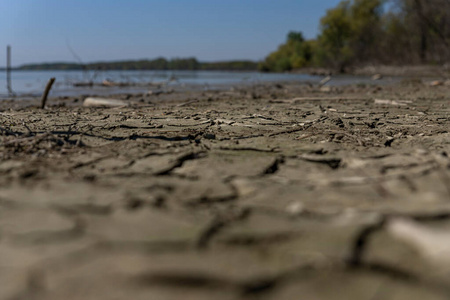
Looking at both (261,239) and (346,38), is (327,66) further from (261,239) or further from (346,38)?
(261,239)

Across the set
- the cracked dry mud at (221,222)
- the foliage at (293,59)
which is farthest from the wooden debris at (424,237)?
the foliage at (293,59)

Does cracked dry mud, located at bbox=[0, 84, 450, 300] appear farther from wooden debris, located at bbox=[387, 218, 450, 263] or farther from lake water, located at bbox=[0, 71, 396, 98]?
lake water, located at bbox=[0, 71, 396, 98]

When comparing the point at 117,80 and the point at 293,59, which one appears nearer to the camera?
the point at 117,80

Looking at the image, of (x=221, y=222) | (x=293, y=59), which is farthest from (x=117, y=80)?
(x=293, y=59)

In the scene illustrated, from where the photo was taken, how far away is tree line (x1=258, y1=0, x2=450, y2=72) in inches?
1193

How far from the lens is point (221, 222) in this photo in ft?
4.56

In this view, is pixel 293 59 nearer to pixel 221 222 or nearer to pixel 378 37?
pixel 378 37

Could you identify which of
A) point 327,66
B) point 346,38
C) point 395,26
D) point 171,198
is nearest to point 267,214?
point 171,198

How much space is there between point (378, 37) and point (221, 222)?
2069 inches

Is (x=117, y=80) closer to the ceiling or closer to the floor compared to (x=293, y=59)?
closer to the floor

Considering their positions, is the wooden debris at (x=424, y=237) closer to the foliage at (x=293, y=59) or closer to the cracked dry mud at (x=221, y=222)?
the cracked dry mud at (x=221, y=222)

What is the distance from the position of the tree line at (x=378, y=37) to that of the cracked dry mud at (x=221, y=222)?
2957 centimetres

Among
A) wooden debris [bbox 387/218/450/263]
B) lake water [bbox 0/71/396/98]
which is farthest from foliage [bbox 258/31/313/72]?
wooden debris [bbox 387/218/450/263]

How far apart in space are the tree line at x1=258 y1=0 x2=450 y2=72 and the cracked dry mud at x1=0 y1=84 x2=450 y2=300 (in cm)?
2957
